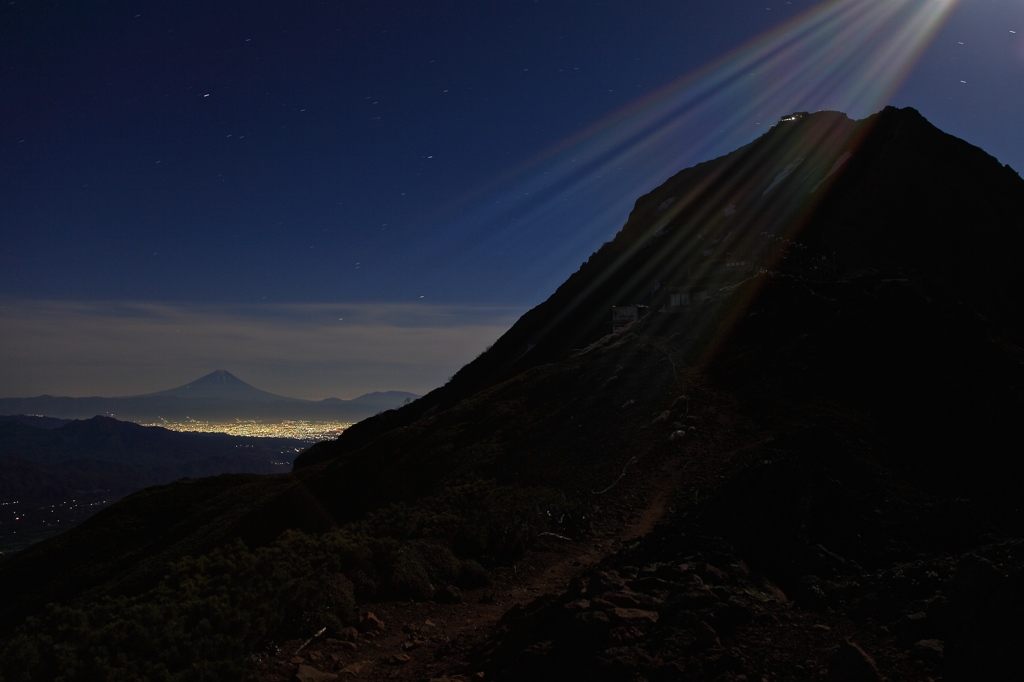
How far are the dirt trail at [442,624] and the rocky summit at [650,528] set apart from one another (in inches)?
2.3

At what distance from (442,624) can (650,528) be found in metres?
6.66

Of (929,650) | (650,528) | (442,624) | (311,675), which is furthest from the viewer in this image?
(650,528)

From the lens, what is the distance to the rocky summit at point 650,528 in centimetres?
660

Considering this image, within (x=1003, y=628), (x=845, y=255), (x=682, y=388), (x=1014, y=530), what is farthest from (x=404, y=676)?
(x=845, y=255)

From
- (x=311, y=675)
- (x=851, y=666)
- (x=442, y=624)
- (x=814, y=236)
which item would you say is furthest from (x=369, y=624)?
(x=814, y=236)

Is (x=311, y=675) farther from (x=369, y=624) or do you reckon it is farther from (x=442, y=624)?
(x=442, y=624)

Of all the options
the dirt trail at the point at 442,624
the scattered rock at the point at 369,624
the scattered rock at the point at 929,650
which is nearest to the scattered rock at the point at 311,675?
the dirt trail at the point at 442,624

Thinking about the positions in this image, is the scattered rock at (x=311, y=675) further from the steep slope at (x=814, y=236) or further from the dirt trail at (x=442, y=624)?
the steep slope at (x=814, y=236)

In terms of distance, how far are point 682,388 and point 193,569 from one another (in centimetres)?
1945

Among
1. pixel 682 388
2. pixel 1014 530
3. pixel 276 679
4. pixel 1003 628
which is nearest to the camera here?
pixel 1003 628

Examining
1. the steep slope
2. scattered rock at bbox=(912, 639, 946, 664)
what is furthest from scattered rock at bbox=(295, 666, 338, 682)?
the steep slope

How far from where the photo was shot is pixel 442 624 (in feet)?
34.2

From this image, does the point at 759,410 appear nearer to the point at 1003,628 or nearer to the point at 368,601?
the point at 368,601

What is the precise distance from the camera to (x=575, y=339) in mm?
52812
